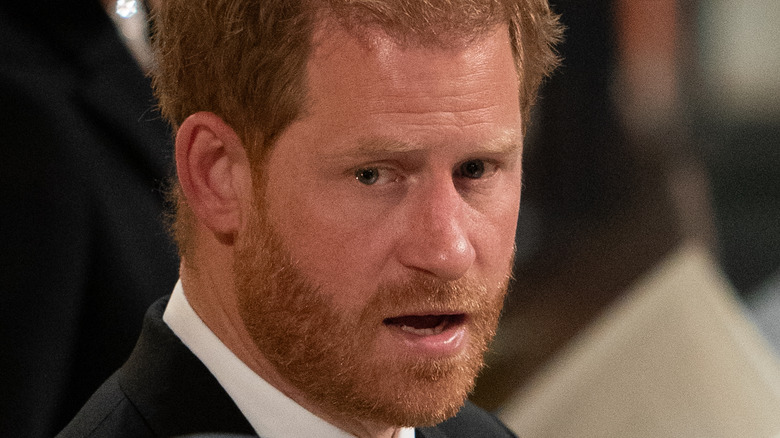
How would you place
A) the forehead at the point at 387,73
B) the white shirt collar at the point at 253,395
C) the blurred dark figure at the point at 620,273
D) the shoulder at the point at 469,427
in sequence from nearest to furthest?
1. the forehead at the point at 387,73
2. the white shirt collar at the point at 253,395
3. the shoulder at the point at 469,427
4. the blurred dark figure at the point at 620,273

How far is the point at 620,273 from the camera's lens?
2.36 meters

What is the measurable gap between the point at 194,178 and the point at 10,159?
457 mm

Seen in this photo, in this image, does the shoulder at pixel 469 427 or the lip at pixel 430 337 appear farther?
the shoulder at pixel 469 427

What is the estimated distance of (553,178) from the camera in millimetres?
2271

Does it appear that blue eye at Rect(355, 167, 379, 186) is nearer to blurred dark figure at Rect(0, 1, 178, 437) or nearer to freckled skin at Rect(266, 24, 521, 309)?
freckled skin at Rect(266, 24, 521, 309)

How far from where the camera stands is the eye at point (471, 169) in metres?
1.08

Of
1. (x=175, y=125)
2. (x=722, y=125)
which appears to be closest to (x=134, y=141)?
(x=175, y=125)

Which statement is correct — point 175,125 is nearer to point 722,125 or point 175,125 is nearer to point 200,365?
point 200,365

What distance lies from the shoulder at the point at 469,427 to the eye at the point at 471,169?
407mm

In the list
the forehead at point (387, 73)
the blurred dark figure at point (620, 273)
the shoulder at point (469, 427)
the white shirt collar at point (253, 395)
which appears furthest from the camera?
the blurred dark figure at point (620, 273)

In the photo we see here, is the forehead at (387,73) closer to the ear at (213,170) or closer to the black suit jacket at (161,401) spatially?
Result: the ear at (213,170)

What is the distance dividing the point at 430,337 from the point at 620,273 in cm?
139

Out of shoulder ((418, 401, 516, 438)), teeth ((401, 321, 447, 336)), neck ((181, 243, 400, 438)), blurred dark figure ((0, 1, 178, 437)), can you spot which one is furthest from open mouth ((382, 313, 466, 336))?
blurred dark figure ((0, 1, 178, 437))

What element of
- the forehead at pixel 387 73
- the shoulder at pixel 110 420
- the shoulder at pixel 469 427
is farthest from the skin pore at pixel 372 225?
the shoulder at pixel 469 427
